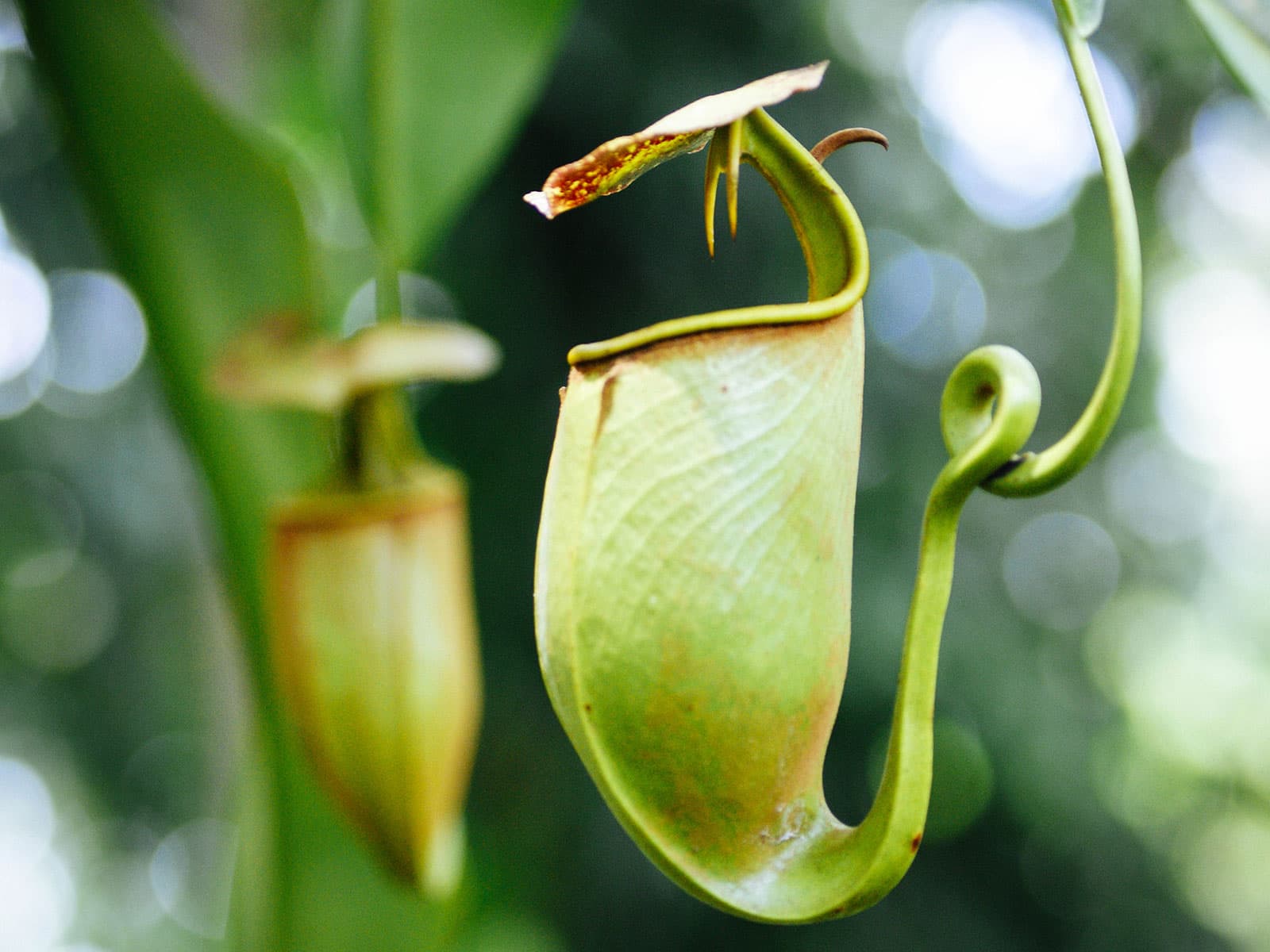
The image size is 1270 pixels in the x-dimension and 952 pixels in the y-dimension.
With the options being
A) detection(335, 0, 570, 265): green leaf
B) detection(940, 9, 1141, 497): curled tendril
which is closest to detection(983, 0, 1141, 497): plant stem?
detection(940, 9, 1141, 497): curled tendril

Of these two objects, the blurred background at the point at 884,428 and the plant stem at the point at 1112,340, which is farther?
the blurred background at the point at 884,428

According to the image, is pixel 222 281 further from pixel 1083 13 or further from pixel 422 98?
pixel 1083 13

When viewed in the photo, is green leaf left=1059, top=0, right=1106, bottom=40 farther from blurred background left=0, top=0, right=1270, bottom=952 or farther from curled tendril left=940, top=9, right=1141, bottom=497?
blurred background left=0, top=0, right=1270, bottom=952

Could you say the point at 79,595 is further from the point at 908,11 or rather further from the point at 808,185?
the point at 808,185

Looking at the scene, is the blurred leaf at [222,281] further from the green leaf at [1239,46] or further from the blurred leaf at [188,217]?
the green leaf at [1239,46]

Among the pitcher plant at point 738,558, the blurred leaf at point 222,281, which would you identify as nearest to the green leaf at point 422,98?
the blurred leaf at point 222,281

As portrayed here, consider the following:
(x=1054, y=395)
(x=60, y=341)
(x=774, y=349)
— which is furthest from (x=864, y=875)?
(x=60, y=341)
